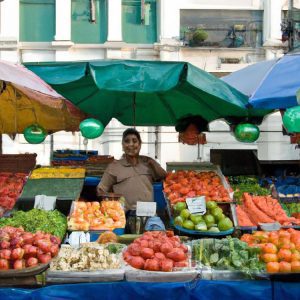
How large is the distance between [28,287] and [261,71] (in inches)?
187

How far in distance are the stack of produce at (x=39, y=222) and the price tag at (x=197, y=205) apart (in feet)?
4.65

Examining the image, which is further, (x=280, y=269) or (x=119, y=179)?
(x=119, y=179)

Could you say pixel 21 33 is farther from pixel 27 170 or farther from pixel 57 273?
pixel 57 273

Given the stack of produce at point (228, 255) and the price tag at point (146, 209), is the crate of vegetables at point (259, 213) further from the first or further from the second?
the stack of produce at point (228, 255)

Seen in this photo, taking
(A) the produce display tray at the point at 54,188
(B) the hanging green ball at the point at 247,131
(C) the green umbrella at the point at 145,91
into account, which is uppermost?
(C) the green umbrella at the point at 145,91

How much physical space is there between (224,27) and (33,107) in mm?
10728

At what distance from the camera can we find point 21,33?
18172 mm

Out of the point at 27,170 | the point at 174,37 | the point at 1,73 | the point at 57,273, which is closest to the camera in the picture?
the point at 57,273

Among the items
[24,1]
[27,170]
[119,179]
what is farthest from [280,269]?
[24,1]

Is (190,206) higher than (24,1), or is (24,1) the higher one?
(24,1)

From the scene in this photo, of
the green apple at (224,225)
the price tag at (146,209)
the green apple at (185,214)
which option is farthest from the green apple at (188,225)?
the price tag at (146,209)

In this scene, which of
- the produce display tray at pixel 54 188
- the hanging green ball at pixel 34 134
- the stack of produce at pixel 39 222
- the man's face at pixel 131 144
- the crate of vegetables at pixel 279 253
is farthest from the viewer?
the hanging green ball at pixel 34 134

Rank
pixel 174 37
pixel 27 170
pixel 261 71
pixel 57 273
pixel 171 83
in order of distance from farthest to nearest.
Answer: pixel 174 37
pixel 27 170
pixel 261 71
pixel 171 83
pixel 57 273

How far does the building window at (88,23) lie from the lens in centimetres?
1827
